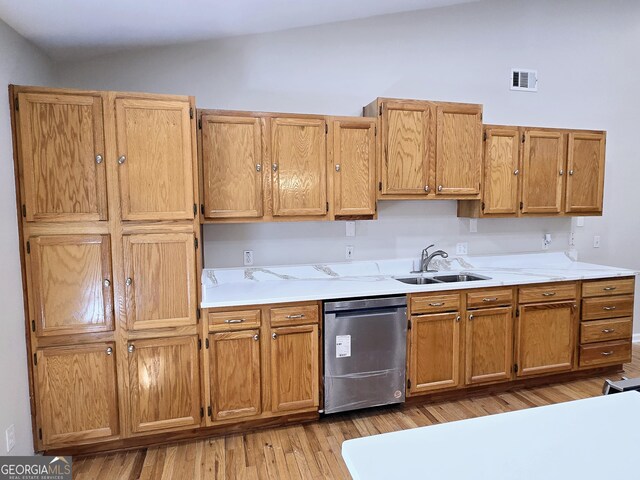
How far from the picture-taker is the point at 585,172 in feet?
11.1

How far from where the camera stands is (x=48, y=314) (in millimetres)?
2174

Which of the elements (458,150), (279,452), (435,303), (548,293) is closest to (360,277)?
(435,303)

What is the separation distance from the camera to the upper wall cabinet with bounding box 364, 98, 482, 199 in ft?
9.43

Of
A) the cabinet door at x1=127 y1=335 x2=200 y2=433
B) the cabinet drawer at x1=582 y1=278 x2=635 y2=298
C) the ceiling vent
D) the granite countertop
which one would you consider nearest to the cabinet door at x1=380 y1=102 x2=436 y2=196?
the granite countertop

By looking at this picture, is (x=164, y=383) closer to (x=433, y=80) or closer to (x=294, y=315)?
(x=294, y=315)

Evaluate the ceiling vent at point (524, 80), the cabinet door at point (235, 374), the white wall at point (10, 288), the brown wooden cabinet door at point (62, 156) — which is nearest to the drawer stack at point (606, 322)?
the ceiling vent at point (524, 80)

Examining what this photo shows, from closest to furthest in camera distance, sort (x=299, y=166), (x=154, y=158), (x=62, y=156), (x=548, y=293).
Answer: (x=62, y=156), (x=154, y=158), (x=299, y=166), (x=548, y=293)

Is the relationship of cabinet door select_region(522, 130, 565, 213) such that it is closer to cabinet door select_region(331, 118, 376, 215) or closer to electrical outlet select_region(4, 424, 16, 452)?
cabinet door select_region(331, 118, 376, 215)

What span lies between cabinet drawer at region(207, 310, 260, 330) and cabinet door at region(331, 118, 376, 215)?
37.8 inches

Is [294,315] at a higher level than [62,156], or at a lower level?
lower

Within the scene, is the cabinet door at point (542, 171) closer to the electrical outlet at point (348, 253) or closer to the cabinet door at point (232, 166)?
the electrical outlet at point (348, 253)

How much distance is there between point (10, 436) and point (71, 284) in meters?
0.81

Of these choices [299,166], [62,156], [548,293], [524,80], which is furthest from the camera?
[524,80]

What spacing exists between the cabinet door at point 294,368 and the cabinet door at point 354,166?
927 mm
